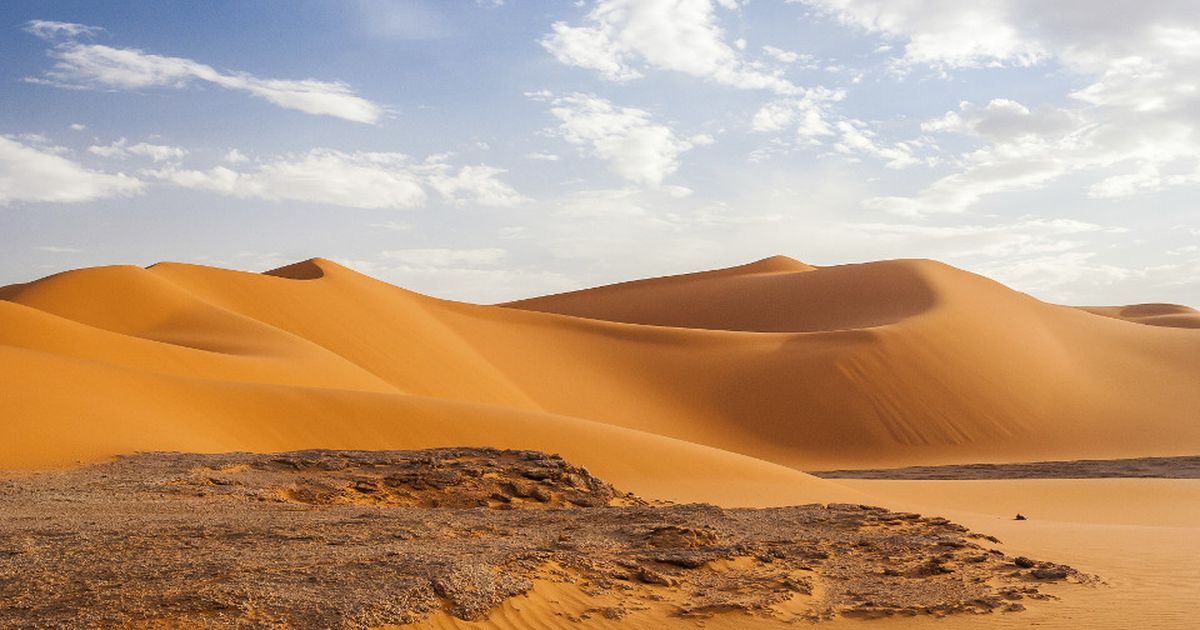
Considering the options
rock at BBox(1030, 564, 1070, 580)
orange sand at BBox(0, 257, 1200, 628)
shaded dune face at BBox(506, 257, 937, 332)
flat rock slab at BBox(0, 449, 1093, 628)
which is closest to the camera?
flat rock slab at BBox(0, 449, 1093, 628)

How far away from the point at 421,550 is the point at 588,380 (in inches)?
1239

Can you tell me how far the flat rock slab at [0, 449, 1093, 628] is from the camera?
6992 millimetres

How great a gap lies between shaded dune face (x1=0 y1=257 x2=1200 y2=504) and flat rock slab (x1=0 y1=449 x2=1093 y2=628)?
159 inches

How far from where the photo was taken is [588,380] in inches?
1581

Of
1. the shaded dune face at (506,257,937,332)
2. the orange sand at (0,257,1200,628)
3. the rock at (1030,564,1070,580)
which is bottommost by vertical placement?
the rock at (1030,564,1070,580)

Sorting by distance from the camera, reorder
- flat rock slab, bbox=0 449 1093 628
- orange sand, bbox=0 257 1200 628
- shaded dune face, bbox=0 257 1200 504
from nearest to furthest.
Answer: flat rock slab, bbox=0 449 1093 628, orange sand, bbox=0 257 1200 628, shaded dune face, bbox=0 257 1200 504

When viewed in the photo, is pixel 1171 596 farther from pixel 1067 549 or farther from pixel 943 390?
pixel 943 390

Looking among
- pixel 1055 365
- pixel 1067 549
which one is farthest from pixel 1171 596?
pixel 1055 365

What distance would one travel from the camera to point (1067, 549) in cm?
1130

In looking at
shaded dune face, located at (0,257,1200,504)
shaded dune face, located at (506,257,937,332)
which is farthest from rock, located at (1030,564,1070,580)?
shaded dune face, located at (506,257,937,332)

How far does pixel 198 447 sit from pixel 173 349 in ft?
27.0

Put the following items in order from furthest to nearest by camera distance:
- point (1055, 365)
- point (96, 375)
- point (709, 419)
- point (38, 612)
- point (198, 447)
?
point (1055, 365), point (709, 419), point (96, 375), point (198, 447), point (38, 612)

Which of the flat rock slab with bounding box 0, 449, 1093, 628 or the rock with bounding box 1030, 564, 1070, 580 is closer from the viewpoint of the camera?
the flat rock slab with bounding box 0, 449, 1093, 628

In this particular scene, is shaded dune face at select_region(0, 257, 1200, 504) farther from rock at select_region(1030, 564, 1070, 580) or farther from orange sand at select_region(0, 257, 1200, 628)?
rock at select_region(1030, 564, 1070, 580)
